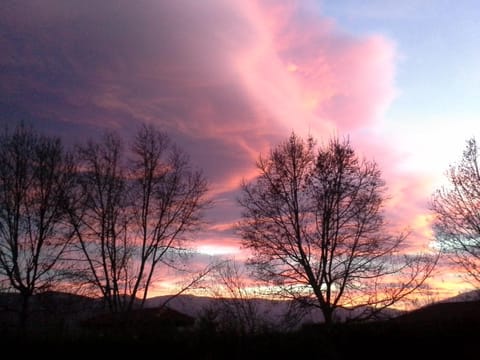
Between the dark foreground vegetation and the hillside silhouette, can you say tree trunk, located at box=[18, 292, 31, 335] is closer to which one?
the hillside silhouette

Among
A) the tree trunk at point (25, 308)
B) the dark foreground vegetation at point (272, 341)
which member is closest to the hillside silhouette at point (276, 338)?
the dark foreground vegetation at point (272, 341)

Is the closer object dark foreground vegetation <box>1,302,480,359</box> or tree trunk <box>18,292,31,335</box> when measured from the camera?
dark foreground vegetation <box>1,302,480,359</box>

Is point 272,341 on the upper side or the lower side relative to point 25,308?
lower

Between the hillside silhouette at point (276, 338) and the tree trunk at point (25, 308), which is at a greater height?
the tree trunk at point (25, 308)

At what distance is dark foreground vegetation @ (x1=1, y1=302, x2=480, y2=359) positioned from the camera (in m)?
11.0

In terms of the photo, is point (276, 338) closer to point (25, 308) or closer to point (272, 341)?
point (272, 341)

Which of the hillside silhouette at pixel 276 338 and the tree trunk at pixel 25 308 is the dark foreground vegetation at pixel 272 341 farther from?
the tree trunk at pixel 25 308

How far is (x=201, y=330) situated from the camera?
11.7 metres

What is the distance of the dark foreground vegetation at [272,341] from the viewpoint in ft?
36.2

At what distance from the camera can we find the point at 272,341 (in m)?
11.8

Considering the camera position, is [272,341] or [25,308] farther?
[25,308]

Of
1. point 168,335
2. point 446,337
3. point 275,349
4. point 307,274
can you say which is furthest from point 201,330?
point 307,274

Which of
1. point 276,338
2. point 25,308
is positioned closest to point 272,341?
point 276,338

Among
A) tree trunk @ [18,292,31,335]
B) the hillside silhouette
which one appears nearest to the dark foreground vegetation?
the hillside silhouette
